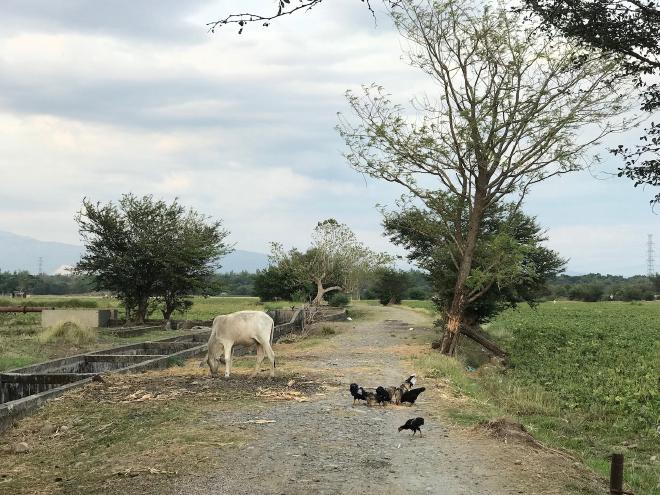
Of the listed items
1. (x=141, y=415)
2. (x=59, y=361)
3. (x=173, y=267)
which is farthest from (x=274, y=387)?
(x=173, y=267)

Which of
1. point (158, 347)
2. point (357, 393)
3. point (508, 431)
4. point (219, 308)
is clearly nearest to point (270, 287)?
point (219, 308)

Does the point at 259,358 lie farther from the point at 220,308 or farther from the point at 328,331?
the point at 220,308

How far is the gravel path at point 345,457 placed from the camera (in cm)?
730

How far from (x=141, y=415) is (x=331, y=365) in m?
8.52

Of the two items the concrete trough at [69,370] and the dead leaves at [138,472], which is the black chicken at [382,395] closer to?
the dead leaves at [138,472]

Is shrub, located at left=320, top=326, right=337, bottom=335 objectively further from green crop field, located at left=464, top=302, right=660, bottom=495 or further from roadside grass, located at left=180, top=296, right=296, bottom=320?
roadside grass, located at left=180, top=296, right=296, bottom=320

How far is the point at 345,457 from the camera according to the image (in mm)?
8484

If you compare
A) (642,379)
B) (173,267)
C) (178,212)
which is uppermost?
(178,212)

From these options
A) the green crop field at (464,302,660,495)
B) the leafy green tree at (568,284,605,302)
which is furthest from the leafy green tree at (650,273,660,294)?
the green crop field at (464,302,660,495)

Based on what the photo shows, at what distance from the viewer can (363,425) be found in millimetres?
10492

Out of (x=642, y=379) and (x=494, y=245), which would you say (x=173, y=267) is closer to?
(x=494, y=245)

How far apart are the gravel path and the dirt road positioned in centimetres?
1

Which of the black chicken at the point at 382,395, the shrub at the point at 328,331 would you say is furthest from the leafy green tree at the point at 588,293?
the black chicken at the point at 382,395

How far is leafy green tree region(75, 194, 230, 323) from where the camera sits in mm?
36094
